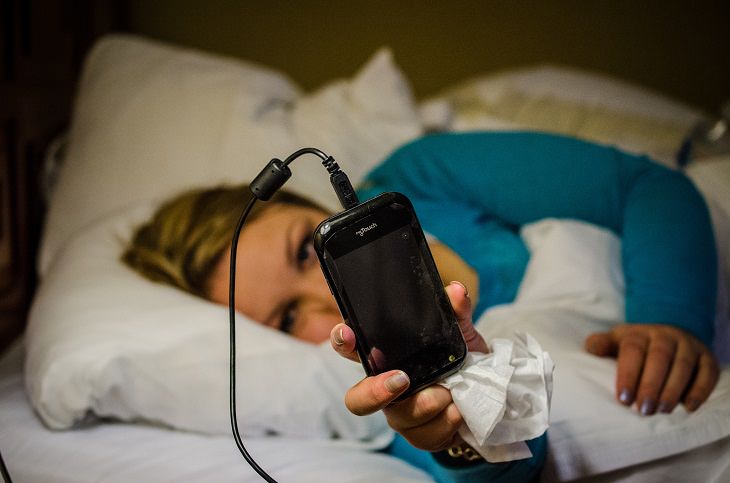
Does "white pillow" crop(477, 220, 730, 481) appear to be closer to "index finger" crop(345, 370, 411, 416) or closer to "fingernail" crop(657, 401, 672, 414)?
"fingernail" crop(657, 401, 672, 414)

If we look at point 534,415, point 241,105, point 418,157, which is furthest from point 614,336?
point 241,105

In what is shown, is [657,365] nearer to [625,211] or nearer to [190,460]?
[625,211]

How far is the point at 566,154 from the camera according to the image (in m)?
0.96

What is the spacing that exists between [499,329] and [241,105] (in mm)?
641

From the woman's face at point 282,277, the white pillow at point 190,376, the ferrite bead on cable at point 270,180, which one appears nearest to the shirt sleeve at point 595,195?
the woman's face at point 282,277

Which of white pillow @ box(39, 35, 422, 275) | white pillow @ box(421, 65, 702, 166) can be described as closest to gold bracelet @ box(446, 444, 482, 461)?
white pillow @ box(39, 35, 422, 275)

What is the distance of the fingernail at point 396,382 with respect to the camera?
1.60ft

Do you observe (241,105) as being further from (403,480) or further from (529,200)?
(403,480)

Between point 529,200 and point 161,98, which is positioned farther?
point 161,98

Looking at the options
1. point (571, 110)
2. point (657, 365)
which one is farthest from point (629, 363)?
point (571, 110)

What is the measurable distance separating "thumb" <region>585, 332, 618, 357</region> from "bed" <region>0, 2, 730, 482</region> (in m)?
0.01

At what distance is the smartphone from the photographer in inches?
19.8

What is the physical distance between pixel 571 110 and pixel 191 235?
81cm

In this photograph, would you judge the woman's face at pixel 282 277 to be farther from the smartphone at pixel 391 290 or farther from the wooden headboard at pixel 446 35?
the wooden headboard at pixel 446 35
